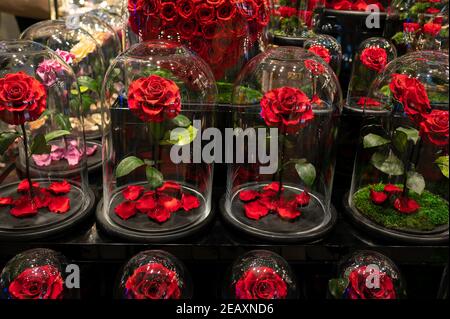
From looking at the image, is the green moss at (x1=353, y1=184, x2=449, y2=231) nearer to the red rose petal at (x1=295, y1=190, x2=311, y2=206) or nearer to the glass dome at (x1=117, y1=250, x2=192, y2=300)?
the red rose petal at (x1=295, y1=190, x2=311, y2=206)

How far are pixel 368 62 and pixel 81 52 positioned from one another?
109 centimetres

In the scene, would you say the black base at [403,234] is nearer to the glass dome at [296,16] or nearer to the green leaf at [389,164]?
the green leaf at [389,164]

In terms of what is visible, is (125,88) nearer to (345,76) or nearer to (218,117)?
(218,117)

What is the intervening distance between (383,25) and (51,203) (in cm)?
153

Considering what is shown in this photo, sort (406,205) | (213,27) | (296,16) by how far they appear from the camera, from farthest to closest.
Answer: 1. (296,16)
2. (213,27)
3. (406,205)

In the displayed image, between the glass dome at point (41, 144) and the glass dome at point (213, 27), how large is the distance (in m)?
0.27

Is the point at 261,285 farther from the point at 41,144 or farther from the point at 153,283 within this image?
the point at 41,144

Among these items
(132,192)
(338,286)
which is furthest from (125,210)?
(338,286)

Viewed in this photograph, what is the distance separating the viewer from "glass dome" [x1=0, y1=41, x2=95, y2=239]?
1.04m

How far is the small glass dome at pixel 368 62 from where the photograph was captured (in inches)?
68.7

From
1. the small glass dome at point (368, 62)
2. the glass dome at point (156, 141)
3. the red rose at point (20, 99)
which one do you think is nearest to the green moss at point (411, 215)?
the glass dome at point (156, 141)

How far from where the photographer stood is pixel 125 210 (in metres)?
1.10

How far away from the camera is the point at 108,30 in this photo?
2.00 metres

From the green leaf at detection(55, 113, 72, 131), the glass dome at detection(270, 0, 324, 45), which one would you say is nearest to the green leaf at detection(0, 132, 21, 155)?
the green leaf at detection(55, 113, 72, 131)
